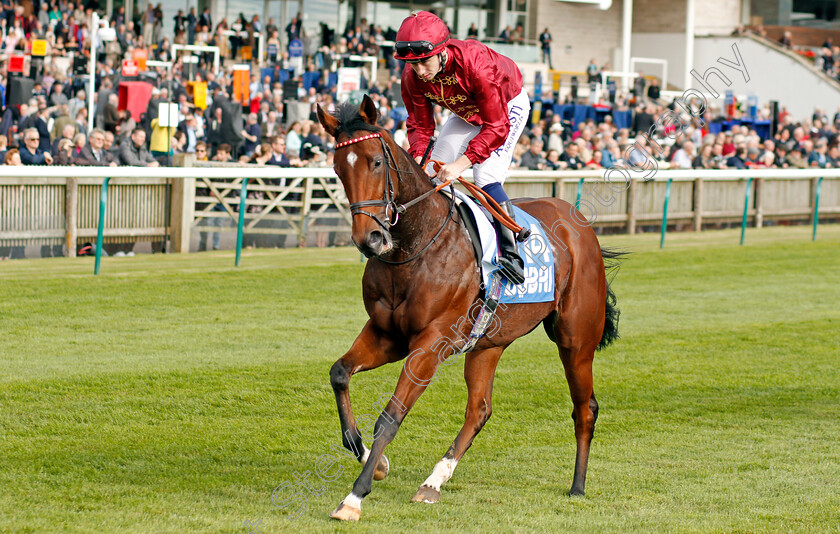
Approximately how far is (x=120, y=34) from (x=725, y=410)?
17.1m

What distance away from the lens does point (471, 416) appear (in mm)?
4809

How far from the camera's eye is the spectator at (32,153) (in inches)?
428

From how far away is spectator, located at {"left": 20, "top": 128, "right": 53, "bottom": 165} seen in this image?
428 inches

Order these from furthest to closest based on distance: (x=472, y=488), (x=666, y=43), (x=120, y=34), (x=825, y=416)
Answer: (x=666, y=43)
(x=120, y=34)
(x=825, y=416)
(x=472, y=488)

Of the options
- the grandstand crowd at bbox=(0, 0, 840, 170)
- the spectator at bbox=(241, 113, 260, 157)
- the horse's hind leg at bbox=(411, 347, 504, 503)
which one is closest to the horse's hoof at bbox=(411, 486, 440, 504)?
the horse's hind leg at bbox=(411, 347, 504, 503)

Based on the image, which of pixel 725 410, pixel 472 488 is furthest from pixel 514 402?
pixel 472 488

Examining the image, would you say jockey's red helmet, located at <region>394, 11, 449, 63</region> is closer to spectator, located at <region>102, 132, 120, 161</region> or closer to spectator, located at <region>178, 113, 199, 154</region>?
spectator, located at <region>102, 132, 120, 161</region>

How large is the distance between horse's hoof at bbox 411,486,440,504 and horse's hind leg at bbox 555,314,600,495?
0.81 metres

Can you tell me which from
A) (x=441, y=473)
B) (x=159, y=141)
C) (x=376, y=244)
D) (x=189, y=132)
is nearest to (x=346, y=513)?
(x=441, y=473)

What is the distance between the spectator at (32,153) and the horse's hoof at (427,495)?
7794 millimetres

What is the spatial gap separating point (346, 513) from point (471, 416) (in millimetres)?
1032

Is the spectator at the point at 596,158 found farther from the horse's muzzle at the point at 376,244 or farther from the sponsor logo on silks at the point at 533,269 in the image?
the horse's muzzle at the point at 376,244

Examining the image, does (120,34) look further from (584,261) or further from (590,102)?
(584,261)

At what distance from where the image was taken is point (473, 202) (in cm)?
471
